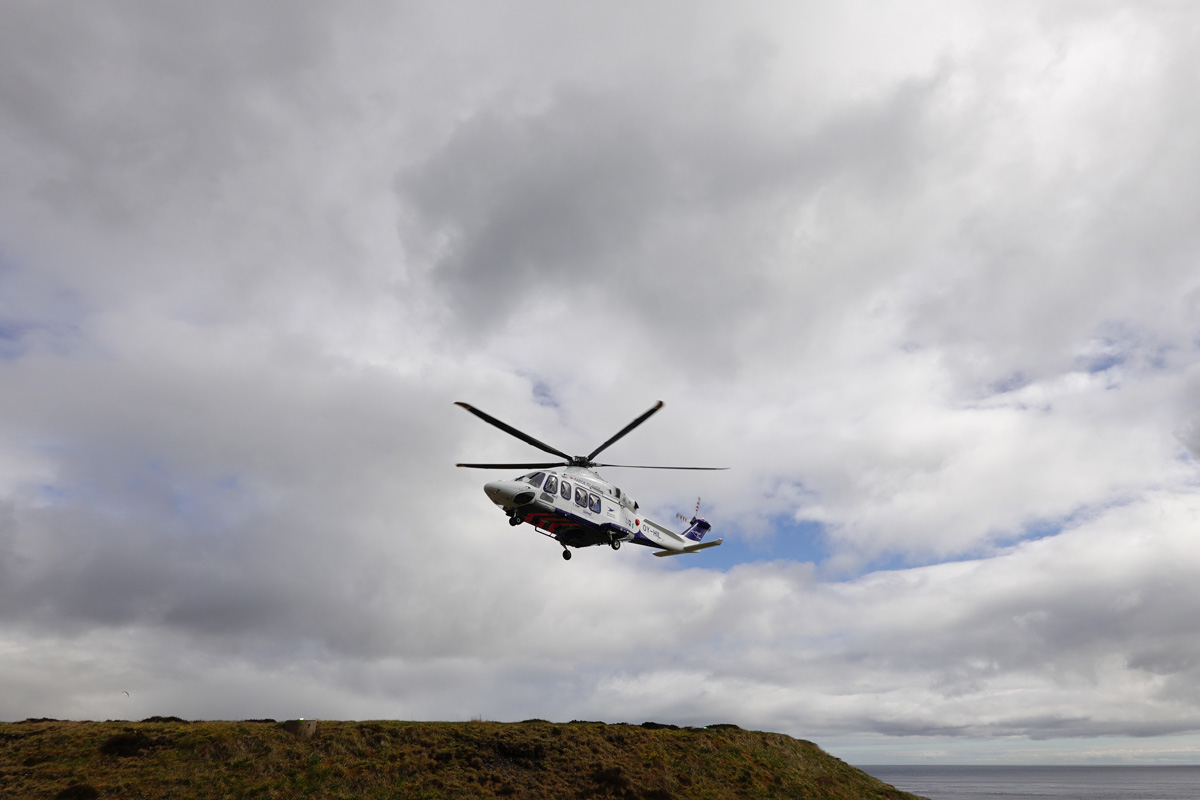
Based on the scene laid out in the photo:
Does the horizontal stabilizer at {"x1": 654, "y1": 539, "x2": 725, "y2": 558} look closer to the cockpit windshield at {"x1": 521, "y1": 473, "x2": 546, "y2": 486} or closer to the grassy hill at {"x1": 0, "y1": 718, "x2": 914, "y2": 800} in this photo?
the grassy hill at {"x1": 0, "y1": 718, "x2": 914, "y2": 800}

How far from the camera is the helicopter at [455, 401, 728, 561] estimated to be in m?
34.7

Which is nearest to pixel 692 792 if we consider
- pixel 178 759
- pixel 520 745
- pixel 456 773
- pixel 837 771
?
pixel 520 745

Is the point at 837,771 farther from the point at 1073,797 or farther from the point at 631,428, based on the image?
the point at 1073,797

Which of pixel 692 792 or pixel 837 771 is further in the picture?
pixel 837 771

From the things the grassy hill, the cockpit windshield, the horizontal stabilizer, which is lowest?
the grassy hill

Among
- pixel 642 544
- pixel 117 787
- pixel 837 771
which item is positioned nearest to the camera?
pixel 117 787

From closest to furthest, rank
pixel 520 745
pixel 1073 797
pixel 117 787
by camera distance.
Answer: pixel 117 787 < pixel 520 745 < pixel 1073 797

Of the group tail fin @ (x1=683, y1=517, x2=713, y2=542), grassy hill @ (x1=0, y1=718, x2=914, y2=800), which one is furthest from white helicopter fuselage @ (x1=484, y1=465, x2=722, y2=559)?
grassy hill @ (x1=0, y1=718, x2=914, y2=800)

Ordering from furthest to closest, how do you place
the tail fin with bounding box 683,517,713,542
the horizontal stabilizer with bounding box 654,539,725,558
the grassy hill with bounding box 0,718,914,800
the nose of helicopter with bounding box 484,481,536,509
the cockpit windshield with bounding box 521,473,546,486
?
1. the tail fin with bounding box 683,517,713,542
2. the horizontal stabilizer with bounding box 654,539,725,558
3. the cockpit windshield with bounding box 521,473,546,486
4. the nose of helicopter with bounding box 484,481,536,509
5. the grassy hill with bounding box 0,718,914,800

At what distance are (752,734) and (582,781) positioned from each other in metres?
18.4

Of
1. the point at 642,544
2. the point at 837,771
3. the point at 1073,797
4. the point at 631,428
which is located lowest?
the point at 1073,797

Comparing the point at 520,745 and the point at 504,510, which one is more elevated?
the point at 504,510

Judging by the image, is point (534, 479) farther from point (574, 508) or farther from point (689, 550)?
point (689, 550)

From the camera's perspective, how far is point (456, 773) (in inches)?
1420
